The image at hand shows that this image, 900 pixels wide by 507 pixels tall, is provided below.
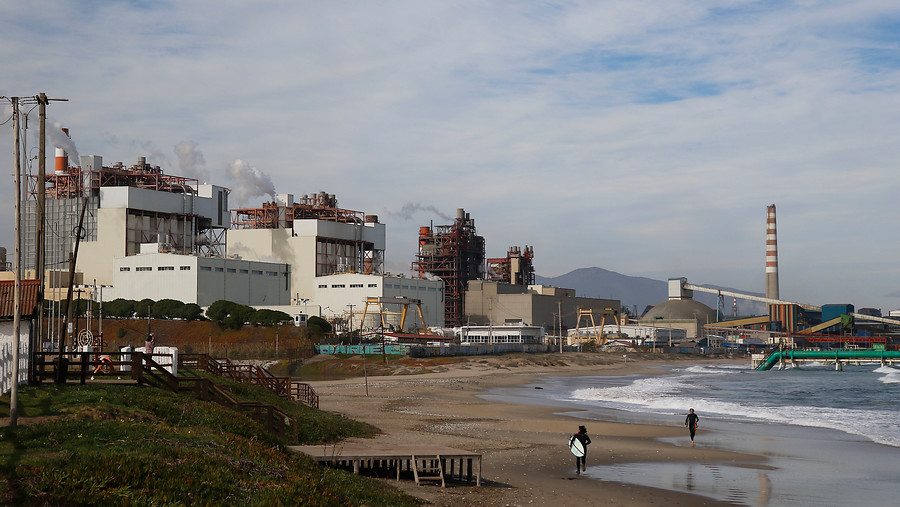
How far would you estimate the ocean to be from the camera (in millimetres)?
24469

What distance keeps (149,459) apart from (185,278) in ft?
383

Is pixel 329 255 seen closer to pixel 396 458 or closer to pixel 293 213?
pixel 293 213

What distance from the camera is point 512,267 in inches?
7648

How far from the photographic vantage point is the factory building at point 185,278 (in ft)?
416

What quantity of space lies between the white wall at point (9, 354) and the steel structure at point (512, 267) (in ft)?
561

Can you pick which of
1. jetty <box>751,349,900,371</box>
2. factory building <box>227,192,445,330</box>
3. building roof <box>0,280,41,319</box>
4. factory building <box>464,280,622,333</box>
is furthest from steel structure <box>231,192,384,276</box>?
building roof <box>0,280,41,319</box>

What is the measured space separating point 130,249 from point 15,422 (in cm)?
12747

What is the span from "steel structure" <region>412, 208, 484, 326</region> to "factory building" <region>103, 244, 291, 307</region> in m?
51.0

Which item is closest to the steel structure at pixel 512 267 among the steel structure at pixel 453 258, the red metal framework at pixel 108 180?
the steel structure at pixel 453 258

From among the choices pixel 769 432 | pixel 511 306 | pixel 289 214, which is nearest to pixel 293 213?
pixel 289 214

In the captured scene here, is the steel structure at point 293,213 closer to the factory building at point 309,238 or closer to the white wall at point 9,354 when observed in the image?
the factory building at point 309,238

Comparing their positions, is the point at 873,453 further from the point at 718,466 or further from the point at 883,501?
the point at 883,501

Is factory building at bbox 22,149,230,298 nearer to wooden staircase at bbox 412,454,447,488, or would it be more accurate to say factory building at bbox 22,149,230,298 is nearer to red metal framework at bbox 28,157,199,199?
red metal framework at bbox 28,157,199,199

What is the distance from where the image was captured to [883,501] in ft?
74.5
